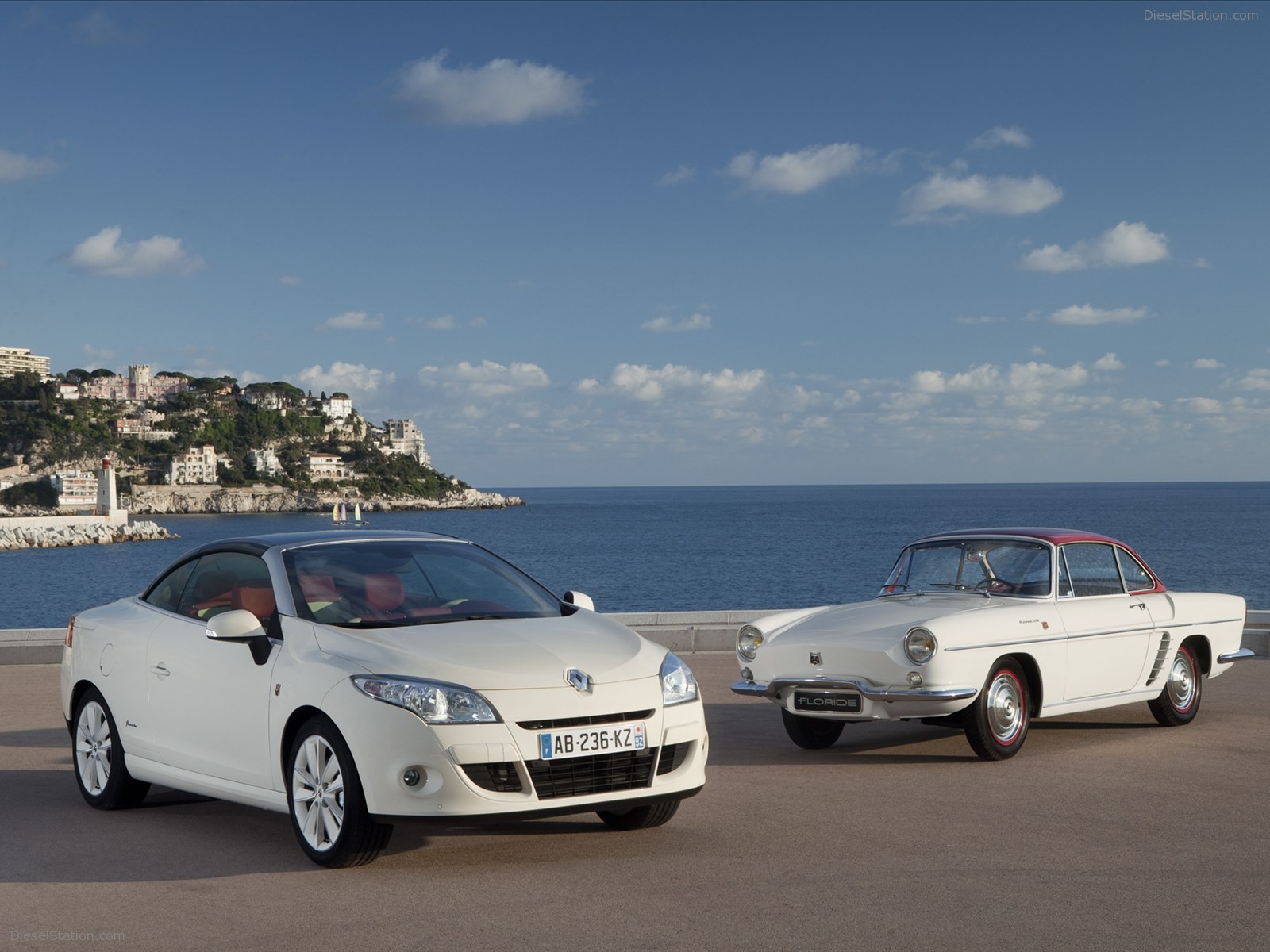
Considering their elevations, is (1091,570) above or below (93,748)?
above

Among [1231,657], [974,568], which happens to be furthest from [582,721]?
[1231,657]

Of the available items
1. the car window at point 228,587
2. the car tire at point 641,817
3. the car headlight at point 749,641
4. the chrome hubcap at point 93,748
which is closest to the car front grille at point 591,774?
the car tire at point 641,817

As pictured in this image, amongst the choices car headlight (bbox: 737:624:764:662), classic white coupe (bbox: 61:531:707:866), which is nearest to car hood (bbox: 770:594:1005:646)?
car headlight (bbox: 737:624:764:662)

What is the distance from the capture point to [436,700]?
6023 millimetres

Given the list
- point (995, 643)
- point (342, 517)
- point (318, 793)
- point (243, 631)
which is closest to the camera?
point (318, 793)

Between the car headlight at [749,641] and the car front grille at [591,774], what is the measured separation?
12.6 ft

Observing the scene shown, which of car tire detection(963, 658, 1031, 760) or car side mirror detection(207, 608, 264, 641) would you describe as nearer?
car side mirror detection(207, 608, 264, 641)

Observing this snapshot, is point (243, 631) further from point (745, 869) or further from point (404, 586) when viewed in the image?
point (745, 869)

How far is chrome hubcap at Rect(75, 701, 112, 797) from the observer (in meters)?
7.91

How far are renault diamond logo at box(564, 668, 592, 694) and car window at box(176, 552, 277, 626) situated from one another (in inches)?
69.6

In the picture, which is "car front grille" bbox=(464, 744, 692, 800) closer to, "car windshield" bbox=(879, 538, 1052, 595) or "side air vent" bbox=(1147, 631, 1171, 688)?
"car windshield" bbox=(879, 538, 1052, 595)

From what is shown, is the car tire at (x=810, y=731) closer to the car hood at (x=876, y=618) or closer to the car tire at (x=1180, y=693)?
the car hood at (x=876, y=618)

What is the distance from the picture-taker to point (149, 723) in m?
7.49

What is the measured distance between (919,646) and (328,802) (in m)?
4.38
